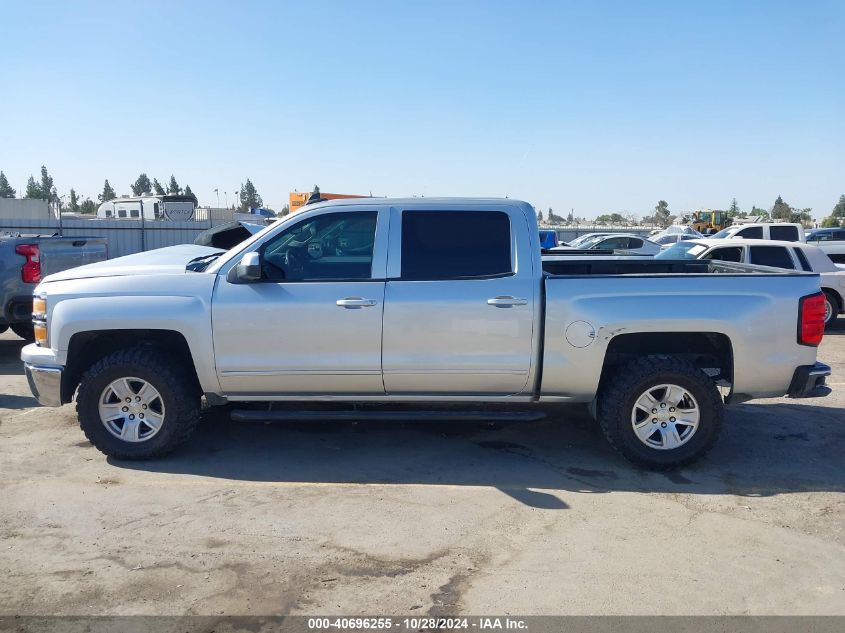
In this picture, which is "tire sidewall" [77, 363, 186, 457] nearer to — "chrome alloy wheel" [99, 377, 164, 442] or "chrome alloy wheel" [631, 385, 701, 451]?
"chrome alloy wheel" [99, 377, 164, 442]

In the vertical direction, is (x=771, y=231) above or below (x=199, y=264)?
above

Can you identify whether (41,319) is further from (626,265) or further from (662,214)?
(662,214)

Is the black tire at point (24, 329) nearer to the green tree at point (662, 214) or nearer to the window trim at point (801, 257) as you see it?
the window trim at point (801, 257)

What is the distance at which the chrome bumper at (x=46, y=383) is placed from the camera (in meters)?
5.43

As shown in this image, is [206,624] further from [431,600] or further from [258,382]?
[258,382]

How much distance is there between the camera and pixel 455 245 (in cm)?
541

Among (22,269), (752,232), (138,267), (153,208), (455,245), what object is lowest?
(22,269)

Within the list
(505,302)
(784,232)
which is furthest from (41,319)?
(784,232)

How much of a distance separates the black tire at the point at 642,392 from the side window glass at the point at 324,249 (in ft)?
6.76

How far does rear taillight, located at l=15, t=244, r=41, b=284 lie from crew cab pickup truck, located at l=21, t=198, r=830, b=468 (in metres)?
4.18

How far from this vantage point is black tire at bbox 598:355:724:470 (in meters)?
5.25

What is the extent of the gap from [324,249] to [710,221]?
45.8 m

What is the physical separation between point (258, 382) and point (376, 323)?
102 cm

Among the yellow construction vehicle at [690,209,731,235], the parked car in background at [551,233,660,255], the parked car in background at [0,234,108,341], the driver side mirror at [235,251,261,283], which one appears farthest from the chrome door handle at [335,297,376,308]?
the yellow construction vehicle at [690,209,731,235]
